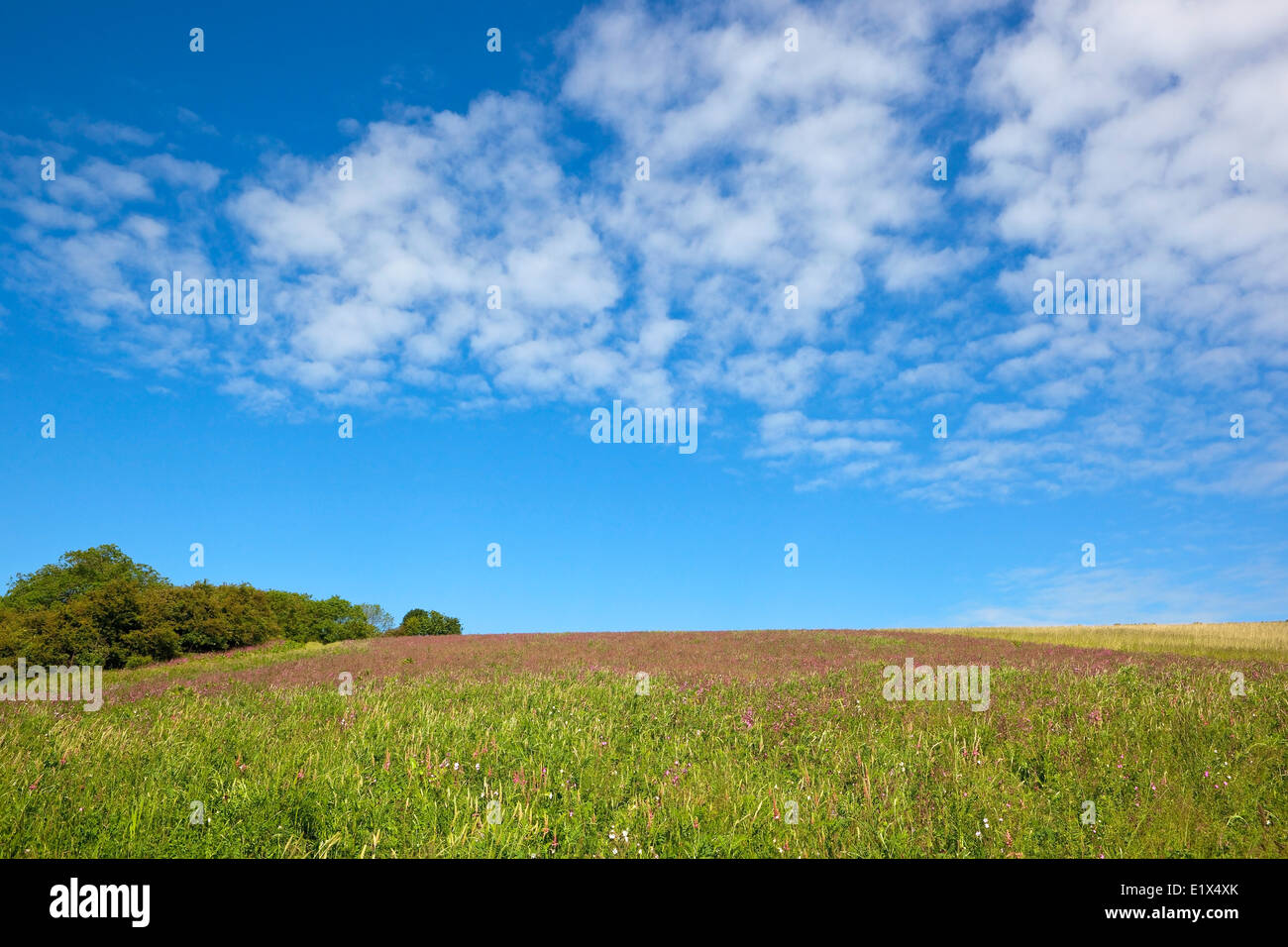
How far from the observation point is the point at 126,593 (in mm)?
36719

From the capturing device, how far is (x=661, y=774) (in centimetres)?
737

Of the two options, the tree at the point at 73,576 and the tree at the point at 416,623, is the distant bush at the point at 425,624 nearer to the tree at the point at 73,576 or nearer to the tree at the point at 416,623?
the tree at the point at 416,623

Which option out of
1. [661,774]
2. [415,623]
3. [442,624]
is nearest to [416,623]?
[415,623]

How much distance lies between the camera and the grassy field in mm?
5492

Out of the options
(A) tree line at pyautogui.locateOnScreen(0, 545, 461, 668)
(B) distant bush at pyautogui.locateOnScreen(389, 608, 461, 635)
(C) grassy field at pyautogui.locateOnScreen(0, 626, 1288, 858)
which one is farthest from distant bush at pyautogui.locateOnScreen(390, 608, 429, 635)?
(C) grassy field at pyautogui.locateOnScreen(0, 626, 1288, 858)

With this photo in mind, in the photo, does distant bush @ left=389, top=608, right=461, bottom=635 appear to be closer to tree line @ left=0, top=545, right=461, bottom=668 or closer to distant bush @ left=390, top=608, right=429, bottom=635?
distant bush @ left=390, top=608, right=429, bottom=635

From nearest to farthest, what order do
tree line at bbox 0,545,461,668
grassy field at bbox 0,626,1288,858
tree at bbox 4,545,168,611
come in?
grassy field at bbox 0,626,1288,858
tree line at bbox 0,545,461,668
tree at bbox 4,545,168,611

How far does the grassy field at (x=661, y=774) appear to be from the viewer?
549 centimetres

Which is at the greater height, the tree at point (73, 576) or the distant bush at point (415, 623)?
the tree at point (73, 576)

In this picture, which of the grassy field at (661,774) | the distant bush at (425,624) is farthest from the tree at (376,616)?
the grassy field at (661,774)
